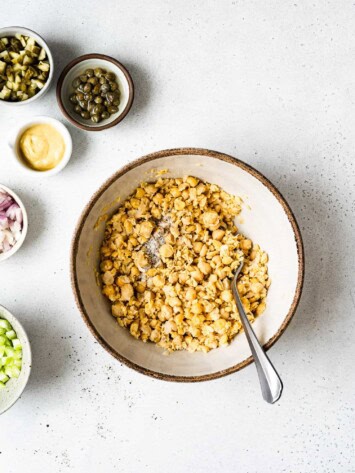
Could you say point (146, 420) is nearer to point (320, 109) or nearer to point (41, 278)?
point (41, 278)

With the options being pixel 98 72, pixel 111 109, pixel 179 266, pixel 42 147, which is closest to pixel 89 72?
pixel 98 72

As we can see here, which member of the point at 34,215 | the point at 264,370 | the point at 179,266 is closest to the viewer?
the point at 264,370

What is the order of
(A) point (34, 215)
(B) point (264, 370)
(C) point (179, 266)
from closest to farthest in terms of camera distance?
(B) point (264, 370) → (C) point (179, 266) → (A) point (34, 215)

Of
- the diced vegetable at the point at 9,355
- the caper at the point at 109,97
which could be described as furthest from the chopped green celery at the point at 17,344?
the caper at the point at 109,97

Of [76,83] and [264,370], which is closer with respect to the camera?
[264,370]

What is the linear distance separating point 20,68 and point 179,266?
30.5 inches

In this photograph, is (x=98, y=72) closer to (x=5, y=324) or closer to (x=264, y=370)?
(x=5, y=324)

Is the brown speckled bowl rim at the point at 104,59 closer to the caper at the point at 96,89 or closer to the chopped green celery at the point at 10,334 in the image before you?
the caper at the point at 96,89

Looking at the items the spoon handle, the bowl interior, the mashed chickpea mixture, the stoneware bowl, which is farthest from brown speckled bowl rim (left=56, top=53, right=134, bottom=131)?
the spoon handle

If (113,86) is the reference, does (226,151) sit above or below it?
below

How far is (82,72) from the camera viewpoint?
1782 millimetres

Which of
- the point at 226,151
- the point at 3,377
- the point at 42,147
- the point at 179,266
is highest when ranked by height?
the point at 42,147

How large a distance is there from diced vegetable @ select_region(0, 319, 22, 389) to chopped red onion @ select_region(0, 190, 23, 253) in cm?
24

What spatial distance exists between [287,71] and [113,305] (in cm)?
95
